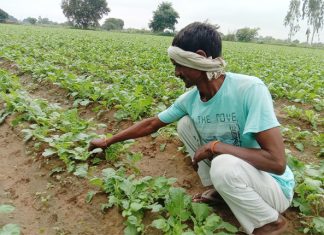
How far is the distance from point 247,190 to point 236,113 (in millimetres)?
509

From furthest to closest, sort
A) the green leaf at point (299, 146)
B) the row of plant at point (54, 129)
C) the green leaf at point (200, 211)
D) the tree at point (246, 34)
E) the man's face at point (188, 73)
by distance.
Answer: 1. the tree at point (246, 34)
2. the green leaf at point (299, 146)
3. the row of plant at point (54, 129)
4. the green leaf at point (200, 211)
5. the man's face at point (188, 73)

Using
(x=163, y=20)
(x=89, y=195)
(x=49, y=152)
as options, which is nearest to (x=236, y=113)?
(x=89, y=195)

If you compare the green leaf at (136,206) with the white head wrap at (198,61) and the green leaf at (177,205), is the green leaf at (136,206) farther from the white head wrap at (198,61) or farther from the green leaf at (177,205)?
the white head wrap at (198,61)

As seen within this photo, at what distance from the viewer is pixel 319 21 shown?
6931 centimetres

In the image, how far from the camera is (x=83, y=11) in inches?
2596

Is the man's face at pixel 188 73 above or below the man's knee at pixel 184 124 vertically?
above

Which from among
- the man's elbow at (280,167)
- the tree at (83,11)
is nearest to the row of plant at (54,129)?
the man's elbow at (280,167)

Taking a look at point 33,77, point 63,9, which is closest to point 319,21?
point 63,9

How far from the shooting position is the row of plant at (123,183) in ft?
8.50

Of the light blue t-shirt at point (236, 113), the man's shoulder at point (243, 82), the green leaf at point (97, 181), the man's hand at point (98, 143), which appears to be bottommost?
the green leaf at point (97, 181)

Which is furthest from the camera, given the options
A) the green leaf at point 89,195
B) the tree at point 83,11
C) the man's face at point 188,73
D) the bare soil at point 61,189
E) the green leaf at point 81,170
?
the tree at point 83,11

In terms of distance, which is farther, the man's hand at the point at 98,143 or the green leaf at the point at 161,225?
the man's hand at the point at 98,143

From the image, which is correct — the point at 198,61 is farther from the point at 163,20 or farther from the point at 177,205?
the point at 163,20

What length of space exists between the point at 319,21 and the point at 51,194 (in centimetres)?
7465
